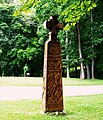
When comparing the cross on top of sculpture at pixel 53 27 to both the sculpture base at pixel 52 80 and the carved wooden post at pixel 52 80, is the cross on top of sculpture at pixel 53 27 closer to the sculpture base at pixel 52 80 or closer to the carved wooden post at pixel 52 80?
the carved wooden post at pixel 52 80

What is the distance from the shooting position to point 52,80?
→ 7191mm

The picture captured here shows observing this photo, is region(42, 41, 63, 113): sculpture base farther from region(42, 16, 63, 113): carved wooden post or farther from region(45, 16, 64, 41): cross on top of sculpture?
region(45, 16, 64, 41): cross on top of sculpture

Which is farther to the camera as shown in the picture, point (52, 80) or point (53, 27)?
point (53, 27)

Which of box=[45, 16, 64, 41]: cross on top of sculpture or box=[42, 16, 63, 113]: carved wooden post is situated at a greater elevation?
box=[45, 16, 64, 41]: cross on top of sculpture

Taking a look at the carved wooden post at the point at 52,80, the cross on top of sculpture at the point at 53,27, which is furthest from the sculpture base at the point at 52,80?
the cross on top of sculpture at the point at 53,27

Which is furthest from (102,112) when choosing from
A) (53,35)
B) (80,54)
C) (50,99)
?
(80,54)

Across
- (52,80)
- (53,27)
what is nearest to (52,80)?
(52,80)

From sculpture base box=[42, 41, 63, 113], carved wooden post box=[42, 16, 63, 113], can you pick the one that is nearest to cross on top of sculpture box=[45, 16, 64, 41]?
carved wooden post box=[42, 16, 63, 113]

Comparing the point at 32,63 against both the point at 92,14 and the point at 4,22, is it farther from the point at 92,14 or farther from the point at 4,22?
the point at 92,14

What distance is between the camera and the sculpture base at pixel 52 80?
23.4ft

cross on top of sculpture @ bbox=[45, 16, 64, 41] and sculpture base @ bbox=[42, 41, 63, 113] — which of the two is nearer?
sculpture base @ bbox=[42, 41, 63, 113]

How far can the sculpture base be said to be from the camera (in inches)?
281

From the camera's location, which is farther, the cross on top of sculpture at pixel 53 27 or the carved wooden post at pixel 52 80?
the cross on top of sculpture at pixel 53 27

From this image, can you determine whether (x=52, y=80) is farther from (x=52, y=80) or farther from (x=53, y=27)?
(x=53, y=27)
